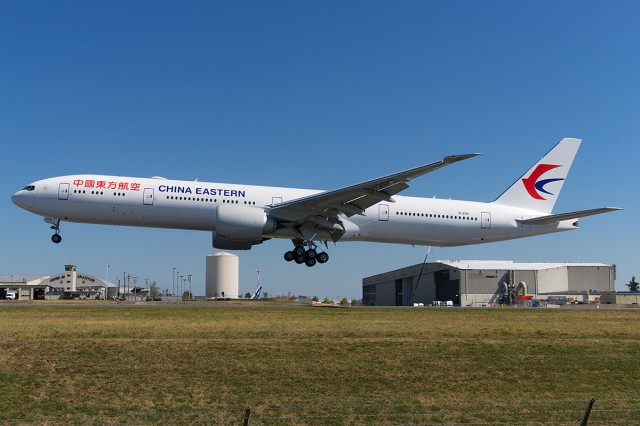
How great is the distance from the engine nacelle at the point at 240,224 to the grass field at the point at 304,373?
28.5ft

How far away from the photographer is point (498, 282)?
80.8 metres

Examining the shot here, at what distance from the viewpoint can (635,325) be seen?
3341 centimetres

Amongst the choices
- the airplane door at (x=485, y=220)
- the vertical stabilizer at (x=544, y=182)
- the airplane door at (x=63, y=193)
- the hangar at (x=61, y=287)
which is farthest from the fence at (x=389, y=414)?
the hangar at (x=61, y=287)

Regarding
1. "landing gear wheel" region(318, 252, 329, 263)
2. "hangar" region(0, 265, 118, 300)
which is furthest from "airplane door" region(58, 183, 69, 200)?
"hangar" region(0, 265, 118, 300)

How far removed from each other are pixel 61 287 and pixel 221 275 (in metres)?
46.0

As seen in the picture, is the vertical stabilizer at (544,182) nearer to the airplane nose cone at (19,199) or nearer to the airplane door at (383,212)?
the airplane door at (383,212)

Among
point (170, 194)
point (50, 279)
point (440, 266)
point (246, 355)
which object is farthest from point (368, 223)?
point (50, 279)

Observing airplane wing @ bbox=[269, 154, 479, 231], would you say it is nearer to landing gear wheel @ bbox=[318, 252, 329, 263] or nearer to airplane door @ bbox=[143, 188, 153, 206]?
landing gear wheel @ bbox=[318, 252, 329, 263]

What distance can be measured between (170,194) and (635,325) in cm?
2687

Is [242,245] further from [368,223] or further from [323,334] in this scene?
[323,334]

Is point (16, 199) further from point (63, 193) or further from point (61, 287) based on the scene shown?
point (61, 287)

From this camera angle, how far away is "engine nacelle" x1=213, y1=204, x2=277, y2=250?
3653cm

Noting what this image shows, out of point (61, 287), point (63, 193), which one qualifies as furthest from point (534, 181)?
point (61, 287)

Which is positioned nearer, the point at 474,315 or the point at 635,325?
the point at 635,325
